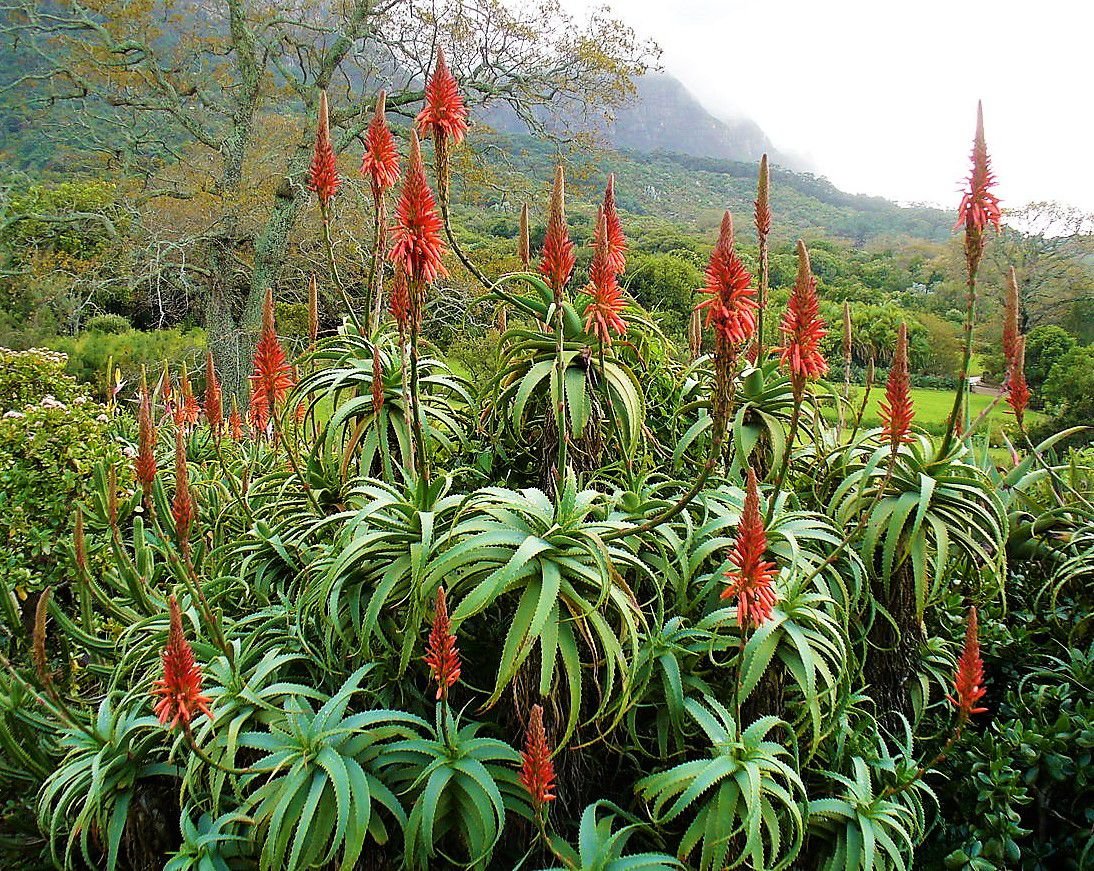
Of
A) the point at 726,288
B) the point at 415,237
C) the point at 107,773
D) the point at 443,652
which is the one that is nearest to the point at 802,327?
the point at 726,288

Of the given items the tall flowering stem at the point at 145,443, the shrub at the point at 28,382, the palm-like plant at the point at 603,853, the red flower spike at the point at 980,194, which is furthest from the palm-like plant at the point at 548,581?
the shrub at the point at 28,382

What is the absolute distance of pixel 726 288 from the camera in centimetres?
163

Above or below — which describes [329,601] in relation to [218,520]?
above

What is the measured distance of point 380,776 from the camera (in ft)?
6.18

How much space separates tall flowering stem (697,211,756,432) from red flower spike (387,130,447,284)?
72 centimetres

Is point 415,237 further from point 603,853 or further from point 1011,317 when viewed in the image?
point 1011,317

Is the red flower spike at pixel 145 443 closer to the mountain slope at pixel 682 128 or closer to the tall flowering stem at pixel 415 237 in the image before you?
the tall flowering stem at pixel 415 237

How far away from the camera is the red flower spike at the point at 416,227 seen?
1.79m

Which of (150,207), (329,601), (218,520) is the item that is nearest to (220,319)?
(150,207)

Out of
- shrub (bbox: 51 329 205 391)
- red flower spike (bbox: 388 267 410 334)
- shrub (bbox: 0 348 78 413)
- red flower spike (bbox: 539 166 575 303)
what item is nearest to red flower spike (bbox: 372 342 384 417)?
red flower spike (bbox: 388 267 410 334)

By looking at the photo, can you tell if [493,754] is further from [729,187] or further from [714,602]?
[729,187]

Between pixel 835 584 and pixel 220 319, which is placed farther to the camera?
pixel 220 319

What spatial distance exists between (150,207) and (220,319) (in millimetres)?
2626

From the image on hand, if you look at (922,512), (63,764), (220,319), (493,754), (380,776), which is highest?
Answer: (922,512)
